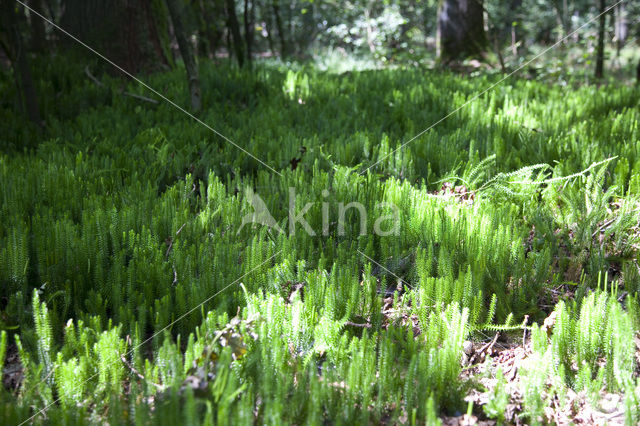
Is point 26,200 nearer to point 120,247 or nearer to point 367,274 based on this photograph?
point 120,247

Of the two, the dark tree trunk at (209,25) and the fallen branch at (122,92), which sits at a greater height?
the dark tree trunk at (209,25)

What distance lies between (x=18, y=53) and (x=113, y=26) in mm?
2059

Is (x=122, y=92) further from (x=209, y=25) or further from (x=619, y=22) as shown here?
(x=619, y=22)

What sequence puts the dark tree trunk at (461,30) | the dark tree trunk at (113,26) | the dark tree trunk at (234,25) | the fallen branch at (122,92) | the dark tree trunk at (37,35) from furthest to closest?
the dark tree trunk at (461,30)
the dark tree trunk at (37,35)
the dark tree trunk at (113,26)
the dark tree trunk at (234,25)
the fallen branch at (122,92)

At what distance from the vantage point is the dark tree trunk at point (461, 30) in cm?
863

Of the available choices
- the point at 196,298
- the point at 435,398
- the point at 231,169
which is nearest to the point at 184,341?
the point at 196,298

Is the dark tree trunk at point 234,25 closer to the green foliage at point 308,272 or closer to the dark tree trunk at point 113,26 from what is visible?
the dark tree trunk at point 113,26

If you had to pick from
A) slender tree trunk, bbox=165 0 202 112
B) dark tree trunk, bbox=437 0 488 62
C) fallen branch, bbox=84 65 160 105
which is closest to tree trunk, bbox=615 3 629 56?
dark tree trunk, bbox=437 0 488 62

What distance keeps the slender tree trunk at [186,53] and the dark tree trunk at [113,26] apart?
1.77 metres

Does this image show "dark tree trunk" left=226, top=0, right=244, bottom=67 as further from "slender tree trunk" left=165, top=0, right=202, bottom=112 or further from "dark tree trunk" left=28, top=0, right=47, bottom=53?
"dark tree trunk" left=28, top=0, right=47, bottom=53

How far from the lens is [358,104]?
4.76 meters

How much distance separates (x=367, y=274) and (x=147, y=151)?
2.17 metres

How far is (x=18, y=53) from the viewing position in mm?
3945

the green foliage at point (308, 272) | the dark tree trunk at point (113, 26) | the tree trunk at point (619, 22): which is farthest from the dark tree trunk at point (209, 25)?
the tree trunk at point (619, 22)
